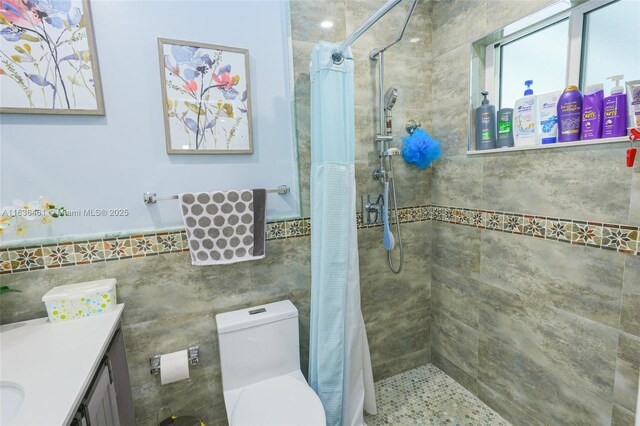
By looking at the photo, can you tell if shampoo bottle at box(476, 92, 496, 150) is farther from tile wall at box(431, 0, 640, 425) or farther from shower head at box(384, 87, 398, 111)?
shower head at box(384, 87, 398, 111)

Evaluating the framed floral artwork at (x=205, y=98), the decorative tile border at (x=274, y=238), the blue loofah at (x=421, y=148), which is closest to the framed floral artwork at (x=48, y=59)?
the framed floral artwork at (x=205, y=98)

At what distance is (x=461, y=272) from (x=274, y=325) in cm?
121

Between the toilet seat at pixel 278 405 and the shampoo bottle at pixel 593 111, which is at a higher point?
the shampoo bottle at pixel 593 111

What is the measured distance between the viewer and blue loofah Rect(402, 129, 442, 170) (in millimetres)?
1823

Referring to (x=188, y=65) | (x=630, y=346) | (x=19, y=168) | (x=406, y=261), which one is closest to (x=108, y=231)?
(x=19, y=168)

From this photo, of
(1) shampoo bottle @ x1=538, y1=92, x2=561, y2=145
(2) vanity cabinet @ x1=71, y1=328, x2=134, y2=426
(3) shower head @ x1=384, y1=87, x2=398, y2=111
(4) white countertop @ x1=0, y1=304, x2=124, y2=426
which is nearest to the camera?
(4) white countertop @ x1=0, y1=304, x2=124, y2=426

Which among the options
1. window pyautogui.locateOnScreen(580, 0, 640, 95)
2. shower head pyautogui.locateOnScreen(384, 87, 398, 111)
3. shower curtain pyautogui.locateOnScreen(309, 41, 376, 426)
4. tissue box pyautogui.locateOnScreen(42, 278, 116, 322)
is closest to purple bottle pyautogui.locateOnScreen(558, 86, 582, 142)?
window pyautogui.locateOnScreen(580, 0, 640, 95)

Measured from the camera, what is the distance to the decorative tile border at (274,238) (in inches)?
47.3

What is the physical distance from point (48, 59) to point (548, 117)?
2.21 m

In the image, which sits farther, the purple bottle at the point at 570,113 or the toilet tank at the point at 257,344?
the toilet tank at the point at 257,344

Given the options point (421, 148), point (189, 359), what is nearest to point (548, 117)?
point (421, 148)

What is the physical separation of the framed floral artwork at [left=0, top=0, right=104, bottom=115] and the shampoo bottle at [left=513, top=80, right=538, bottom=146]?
198 centimetres

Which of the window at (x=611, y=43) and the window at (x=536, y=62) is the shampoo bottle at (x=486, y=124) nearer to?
the window at (x=536, y=62)

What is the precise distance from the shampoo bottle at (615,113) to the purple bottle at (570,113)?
0.09 metres
